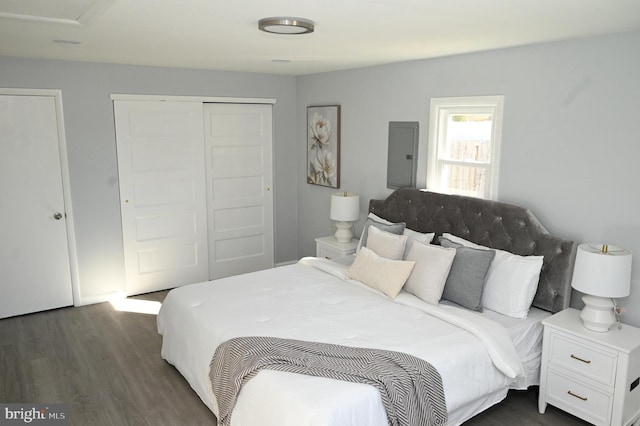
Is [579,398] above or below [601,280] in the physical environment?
below

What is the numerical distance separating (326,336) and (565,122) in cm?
211

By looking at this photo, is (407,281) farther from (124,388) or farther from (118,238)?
(118,238)

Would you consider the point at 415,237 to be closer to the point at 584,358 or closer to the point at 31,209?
the point at 584,358

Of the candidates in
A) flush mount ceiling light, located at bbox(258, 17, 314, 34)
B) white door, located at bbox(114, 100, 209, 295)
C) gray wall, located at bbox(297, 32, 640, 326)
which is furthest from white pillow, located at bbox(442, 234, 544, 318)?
white door, located at bbox(114, 100, 209, 295)

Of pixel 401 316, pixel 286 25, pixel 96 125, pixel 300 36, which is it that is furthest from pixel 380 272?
pixel 96 125

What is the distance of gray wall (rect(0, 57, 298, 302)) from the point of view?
453 cm

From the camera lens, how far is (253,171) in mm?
5824

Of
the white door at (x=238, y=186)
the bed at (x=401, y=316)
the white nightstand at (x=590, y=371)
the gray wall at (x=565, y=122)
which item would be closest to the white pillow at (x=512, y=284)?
the bed at (x=401, y=316)

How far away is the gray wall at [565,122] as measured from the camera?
119 inches

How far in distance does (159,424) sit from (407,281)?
6.12ft

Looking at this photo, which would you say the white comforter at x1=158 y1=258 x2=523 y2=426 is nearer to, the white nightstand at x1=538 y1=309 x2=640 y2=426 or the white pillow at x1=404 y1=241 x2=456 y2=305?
the white pillow at x1=404 y1=241 x2=456 y2=305

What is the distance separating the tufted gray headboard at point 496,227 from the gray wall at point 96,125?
8.19 feet

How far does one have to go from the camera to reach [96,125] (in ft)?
15.6

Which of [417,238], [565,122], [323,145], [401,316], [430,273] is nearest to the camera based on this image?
[401,316]
